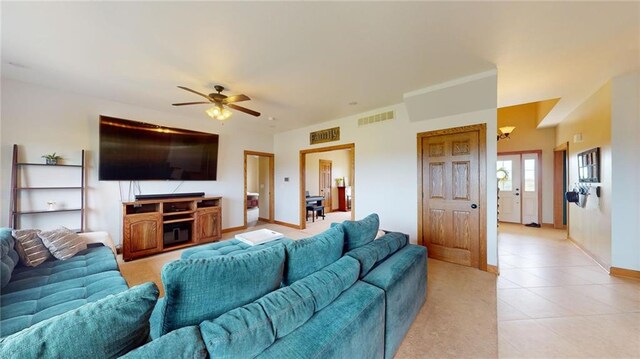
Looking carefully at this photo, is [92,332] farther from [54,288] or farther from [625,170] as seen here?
[625,170]

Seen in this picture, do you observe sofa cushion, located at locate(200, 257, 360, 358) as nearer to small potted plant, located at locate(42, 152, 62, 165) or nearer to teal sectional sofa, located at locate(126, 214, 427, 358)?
teal sectional sofa, located at locate(126, 214, 427, 358)

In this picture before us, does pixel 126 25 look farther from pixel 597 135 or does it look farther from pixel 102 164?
pixel 597 135

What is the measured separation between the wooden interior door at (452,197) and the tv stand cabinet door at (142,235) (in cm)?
442

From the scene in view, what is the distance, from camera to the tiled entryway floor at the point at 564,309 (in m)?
1.80

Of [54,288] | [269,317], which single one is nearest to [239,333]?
[269,317]

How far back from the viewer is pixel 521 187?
239 inches

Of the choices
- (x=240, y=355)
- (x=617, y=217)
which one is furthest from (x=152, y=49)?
(x=617, y=217)

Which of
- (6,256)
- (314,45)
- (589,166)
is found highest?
(314,45)

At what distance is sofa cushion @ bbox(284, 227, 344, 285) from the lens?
4.76 feet

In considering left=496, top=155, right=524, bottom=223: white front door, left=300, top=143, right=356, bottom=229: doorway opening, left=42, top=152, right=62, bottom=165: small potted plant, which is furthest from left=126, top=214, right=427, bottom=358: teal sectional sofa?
left=496, top=155, right=524, bottom=223: white front door

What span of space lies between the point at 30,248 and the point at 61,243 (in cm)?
20

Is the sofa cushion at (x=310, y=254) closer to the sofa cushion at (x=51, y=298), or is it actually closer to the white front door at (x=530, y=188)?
the sofa cushion at (x=51, y=298)

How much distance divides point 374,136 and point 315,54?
2.34 m

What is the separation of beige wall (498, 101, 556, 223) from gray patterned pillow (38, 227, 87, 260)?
28.2 ft
